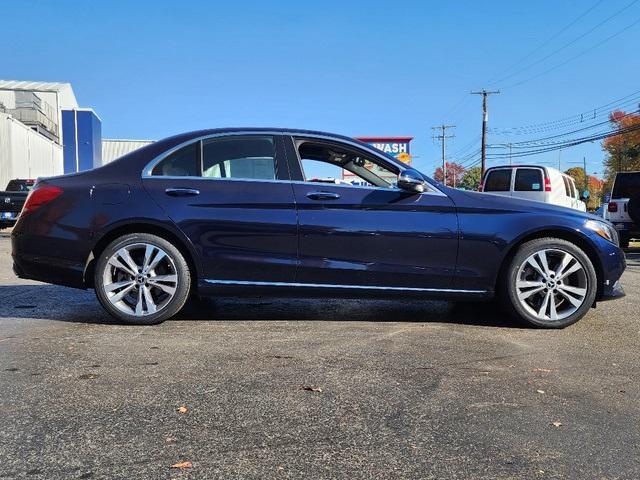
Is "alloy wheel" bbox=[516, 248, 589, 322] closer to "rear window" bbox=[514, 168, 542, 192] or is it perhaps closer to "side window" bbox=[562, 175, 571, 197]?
"rear window" bbox=[514, 168, 542, 192]

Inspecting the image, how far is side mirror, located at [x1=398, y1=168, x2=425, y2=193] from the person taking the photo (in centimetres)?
459

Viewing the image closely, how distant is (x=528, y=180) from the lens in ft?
49.1

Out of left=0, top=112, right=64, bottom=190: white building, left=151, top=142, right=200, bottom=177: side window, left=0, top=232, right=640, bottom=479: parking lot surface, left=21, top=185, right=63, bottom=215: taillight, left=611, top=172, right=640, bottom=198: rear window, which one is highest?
left=0, top=112, right=64, bottom=190: white building

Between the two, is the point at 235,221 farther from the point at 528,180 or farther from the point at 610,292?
the point at 528,180

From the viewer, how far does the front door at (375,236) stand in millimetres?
4621

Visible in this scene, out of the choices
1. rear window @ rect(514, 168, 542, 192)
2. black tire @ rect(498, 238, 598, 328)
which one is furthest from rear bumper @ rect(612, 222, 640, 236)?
black tire @ rect(498, 238, 598, 328)

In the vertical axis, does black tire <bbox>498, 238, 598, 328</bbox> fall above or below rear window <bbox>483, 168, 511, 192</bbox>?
below

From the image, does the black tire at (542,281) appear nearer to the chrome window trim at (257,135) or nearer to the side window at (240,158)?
the chrome window trim at (257,135)

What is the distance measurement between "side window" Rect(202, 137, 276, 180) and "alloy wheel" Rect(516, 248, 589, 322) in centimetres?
226

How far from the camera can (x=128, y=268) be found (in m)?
4.63

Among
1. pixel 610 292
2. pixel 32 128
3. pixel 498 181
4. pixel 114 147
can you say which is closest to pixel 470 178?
pixel 114 147

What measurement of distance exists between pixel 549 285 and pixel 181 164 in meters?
3.22

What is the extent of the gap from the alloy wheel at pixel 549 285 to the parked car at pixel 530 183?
10.3m

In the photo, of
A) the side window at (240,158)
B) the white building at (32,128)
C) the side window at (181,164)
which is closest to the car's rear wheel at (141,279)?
the side window at (181,164)
